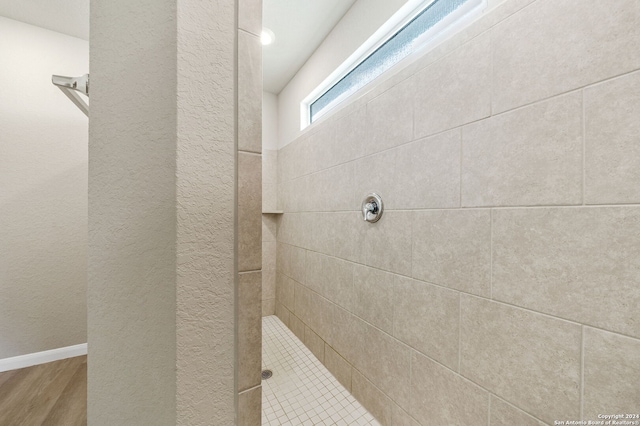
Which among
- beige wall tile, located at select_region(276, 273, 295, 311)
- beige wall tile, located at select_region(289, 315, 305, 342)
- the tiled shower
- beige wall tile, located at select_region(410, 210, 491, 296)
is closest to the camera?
the tiled shower

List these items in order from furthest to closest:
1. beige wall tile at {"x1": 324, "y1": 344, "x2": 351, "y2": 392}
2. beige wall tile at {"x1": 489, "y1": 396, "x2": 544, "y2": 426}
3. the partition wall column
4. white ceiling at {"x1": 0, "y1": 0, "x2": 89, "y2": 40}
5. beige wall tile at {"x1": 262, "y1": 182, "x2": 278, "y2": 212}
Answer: beige wall tile at {"x1": 262, "y1": 182, "x2": 278, "y2": 212}
white ceiling at {"x1": 0, "y1": 0, "x2": 89, "y2": 40}
beige wall tile at {"x1": 324, "y1": 344, "x2": 351, "y2": 392}
beige wall tile at {"x1": 489, "y1": 396, "x2": 544, "y2": 426}
the partition wall column

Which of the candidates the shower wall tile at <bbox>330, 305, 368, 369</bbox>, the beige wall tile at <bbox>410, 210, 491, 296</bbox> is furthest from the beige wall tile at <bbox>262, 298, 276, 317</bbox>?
the beige wall tile at <bbox>410, 210, 491, 296</bbox>

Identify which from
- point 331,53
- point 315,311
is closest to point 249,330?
point 315,311

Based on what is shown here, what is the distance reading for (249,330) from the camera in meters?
0.48

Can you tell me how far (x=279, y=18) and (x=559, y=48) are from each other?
149cm

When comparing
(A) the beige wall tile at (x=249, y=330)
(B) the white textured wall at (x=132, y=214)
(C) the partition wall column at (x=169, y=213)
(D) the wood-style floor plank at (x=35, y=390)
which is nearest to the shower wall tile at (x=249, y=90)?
(C) the partition wall column at (x=169, y=213)

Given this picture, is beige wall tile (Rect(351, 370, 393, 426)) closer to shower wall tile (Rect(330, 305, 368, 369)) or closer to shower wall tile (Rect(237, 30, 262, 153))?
shower wall tile (Rect(330, 305, 368, 369))

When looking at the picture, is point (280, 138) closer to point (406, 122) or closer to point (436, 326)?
point (406, 122)

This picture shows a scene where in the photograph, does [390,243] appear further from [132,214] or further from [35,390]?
[35,390]

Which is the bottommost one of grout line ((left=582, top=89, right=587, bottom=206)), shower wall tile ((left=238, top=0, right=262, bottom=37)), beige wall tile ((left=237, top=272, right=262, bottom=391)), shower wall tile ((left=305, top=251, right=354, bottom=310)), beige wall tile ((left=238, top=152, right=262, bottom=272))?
shower wall tile ((left=305, top=251, right=354, bottom=310))

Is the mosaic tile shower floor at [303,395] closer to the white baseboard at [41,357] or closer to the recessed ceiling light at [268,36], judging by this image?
the white baseboard at [41,357]

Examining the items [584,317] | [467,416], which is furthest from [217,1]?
[467,416]

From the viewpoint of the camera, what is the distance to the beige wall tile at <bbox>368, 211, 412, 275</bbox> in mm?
998

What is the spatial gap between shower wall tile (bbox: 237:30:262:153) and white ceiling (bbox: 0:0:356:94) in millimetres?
1248
